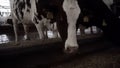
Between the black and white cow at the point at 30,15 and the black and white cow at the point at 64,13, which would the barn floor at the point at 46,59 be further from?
the black and white cow at the point at 30,15

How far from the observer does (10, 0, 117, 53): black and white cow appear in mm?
2137

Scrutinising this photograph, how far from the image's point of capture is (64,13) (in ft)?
7.27

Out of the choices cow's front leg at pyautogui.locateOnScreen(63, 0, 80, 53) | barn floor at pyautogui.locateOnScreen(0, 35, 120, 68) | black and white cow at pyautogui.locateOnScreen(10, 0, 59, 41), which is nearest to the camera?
cow's front leg at pyautogui.locateOnScreen(63, 0, 80, 53)

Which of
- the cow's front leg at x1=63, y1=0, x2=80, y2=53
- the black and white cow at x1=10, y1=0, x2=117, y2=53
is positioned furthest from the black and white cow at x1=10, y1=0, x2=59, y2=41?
the cow's front leg at x1=63, y1=0, x2=80, y2=53

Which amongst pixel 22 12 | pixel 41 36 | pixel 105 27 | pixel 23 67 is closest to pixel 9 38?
pixel 22 12

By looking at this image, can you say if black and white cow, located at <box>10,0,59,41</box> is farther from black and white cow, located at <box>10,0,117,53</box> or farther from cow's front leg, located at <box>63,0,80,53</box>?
cow's front leg, located at <box>63,0,80,53</box>

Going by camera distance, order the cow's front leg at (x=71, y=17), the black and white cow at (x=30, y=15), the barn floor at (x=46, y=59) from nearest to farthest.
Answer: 1. the cow's front leg at (x=71, y=17)
2. the barn floor at (x=46, y=59)
3. the black and white cow at (x=30, y=15)

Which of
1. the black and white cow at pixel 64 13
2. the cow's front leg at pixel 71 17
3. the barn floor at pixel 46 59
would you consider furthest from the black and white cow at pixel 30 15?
the cow's front leg at pixel 71 17

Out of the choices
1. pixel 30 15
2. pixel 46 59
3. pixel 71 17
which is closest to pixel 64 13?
pixel 71 17

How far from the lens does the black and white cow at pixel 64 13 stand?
2.14 meters

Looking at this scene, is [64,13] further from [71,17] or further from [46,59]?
[46,59]

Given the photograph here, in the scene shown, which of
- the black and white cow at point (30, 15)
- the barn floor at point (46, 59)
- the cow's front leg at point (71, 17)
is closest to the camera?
the cow's front leg at point (71, 17)

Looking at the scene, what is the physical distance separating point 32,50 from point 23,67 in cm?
60

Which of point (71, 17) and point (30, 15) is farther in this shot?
point (30, 15)
